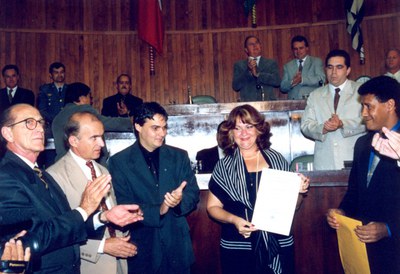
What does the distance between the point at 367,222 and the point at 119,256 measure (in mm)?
1546

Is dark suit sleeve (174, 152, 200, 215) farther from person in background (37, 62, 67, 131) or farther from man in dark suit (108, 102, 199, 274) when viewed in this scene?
person in background (37, 62, 67, 131)

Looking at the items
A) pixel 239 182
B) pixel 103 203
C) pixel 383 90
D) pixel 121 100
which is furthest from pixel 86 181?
pixel 121 100

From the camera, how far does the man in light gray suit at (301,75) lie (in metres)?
6.61

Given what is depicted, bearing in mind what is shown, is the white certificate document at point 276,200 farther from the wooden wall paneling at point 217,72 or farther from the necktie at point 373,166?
the wooden wall paneling at point 217,72

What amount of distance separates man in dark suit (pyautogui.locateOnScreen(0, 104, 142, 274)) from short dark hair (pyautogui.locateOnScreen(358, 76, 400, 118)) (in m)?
1.67

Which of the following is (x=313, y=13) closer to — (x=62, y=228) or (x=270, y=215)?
(x=270, y=215)

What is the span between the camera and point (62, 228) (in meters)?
2.30

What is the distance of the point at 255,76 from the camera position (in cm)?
702

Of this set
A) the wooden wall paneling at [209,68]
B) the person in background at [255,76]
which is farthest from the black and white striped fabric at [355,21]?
the wooden wall paneling at [209,68]

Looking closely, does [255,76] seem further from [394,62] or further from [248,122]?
[248,122]

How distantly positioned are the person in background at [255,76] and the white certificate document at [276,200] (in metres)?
4.36

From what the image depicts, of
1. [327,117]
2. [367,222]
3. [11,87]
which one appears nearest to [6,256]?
[367,222]

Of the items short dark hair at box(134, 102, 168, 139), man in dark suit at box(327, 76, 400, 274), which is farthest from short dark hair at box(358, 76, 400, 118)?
short dark hair at box(134, 102, 168, 139)

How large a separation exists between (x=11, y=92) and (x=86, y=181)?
17.9 ft
